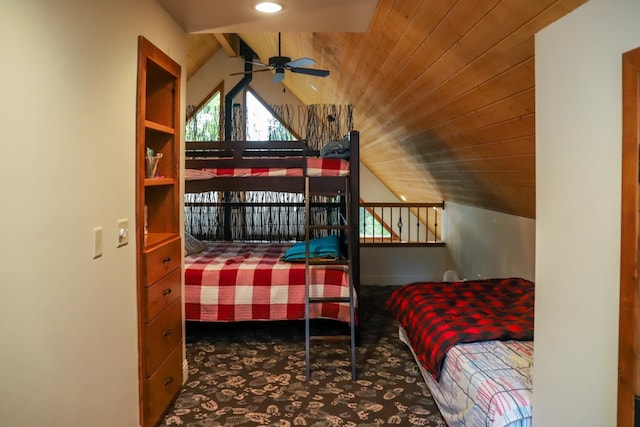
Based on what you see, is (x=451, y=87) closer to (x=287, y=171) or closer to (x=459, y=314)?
(x=459, y=314)

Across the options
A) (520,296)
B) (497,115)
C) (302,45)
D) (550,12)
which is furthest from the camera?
(302,45)

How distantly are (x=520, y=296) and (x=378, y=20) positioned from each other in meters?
2.16

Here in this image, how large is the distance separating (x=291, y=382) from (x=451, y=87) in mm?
2168

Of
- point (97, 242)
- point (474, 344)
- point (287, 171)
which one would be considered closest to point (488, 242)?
point (287, 171)

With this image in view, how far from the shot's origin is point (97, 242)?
180 cm

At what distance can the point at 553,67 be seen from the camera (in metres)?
Result: 1.47

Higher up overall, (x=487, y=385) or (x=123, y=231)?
(x=123, y=231)

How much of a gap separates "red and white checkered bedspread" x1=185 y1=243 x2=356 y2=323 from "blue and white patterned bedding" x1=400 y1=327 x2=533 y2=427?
1.24 m

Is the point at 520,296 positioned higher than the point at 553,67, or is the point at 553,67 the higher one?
the point at 553,67

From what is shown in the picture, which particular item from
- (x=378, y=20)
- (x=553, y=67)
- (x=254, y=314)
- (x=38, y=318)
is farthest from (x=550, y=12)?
(x=254, y=314)

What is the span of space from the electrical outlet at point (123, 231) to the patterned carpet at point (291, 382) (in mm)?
1179

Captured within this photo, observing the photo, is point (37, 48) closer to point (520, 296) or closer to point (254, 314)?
point (254, 314)

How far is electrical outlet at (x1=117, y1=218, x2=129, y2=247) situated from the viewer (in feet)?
6.57

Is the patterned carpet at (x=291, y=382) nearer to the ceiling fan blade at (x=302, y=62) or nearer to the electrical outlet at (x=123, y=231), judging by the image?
the electrical outlet at (x=123, y=231)
